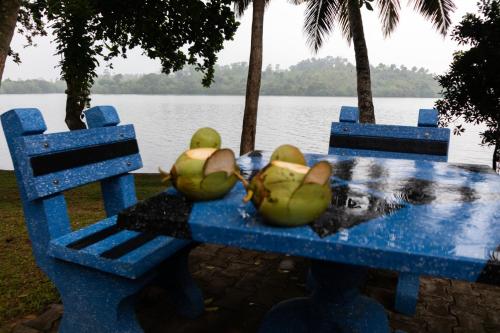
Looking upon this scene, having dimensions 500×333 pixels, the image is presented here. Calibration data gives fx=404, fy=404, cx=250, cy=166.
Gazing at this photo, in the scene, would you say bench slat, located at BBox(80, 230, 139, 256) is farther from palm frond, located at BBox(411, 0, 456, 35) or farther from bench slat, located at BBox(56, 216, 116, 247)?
palm frond, located at BBox(411, 0, 456, 35)

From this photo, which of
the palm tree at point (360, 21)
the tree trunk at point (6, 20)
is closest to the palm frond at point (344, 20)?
the palm tree at point (360, 21)

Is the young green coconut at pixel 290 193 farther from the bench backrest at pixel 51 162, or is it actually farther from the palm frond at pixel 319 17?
the palm frond at pixel 319 17

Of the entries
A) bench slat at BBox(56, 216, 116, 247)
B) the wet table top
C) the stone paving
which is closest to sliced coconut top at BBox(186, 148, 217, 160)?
the wet table top

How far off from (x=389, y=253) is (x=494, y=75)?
21.5 feet

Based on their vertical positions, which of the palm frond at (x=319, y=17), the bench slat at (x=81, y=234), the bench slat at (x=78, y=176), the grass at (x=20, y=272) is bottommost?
the grass at (x=20, y=272)

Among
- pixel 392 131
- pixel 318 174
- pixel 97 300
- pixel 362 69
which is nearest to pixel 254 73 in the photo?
pixel 362 69

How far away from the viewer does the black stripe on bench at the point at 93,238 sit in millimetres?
1880

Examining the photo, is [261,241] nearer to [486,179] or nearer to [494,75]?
[486,179]

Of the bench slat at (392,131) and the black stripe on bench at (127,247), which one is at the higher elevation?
the bench slat at (392,131)

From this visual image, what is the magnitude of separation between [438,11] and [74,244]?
11302mm

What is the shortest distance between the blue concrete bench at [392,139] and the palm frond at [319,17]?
9532 mm

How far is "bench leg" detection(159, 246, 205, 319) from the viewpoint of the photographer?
2.44m

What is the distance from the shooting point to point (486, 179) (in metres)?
1.97

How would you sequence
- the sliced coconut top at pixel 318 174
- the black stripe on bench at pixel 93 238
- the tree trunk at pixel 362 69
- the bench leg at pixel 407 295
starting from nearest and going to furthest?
the sliced coconut top at pixel 318 174 < the black stripe on bench at pixel 93 238 < the bench leg at pixel 407 295 < the tree trunk at pixel 362 69
